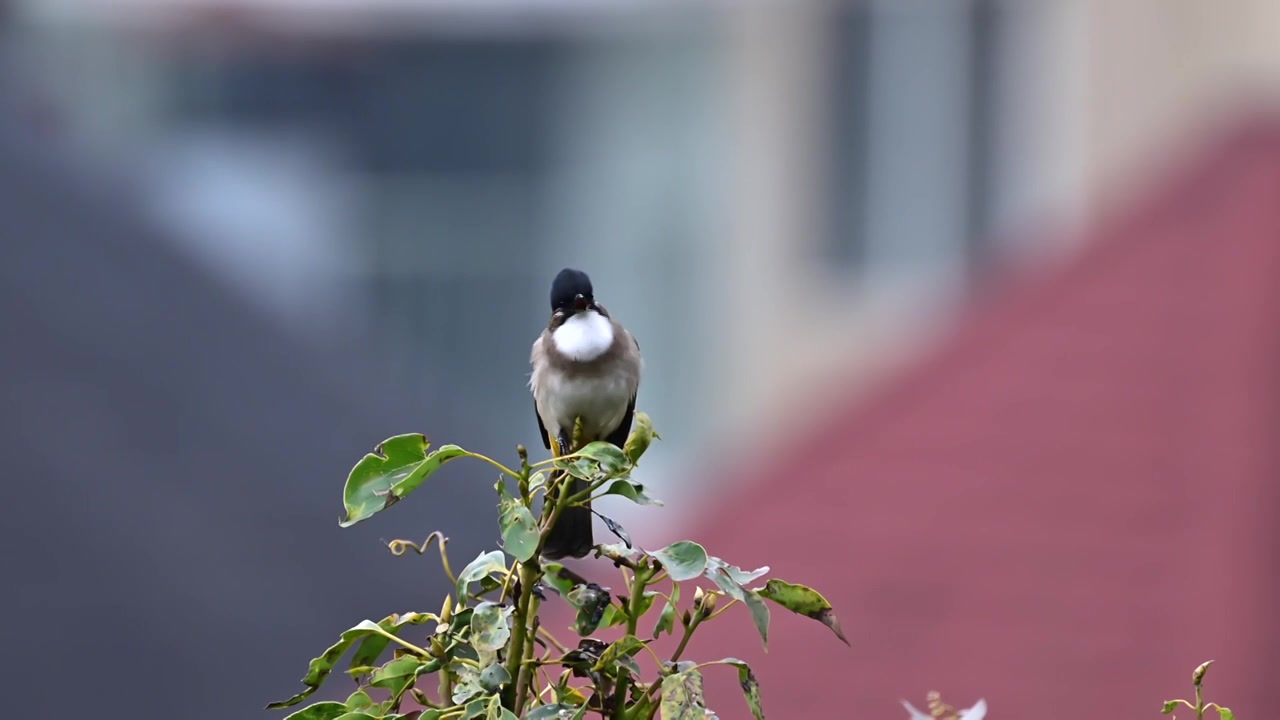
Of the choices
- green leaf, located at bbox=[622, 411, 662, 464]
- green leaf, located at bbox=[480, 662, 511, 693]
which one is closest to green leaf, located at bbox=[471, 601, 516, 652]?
green leaf, located at bbox=[480, 662, 511, 693]

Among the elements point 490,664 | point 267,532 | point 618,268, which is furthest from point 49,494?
point 618,268

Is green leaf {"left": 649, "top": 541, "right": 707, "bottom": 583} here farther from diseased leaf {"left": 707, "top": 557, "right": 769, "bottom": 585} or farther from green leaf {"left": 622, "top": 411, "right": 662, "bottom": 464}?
green leaf {"left": 622, "top": 411, "right": 662, "bottom": 464}

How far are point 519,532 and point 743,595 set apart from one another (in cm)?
20

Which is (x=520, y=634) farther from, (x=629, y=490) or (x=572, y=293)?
(x=572, y=293)

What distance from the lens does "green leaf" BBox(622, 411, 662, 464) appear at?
1.74 m

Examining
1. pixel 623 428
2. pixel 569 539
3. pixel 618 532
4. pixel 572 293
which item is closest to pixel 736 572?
pixel 618 532

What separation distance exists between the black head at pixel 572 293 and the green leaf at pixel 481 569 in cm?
117

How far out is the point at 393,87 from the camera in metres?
15.0

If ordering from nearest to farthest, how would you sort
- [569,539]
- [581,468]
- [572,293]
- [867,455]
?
[581,468]
[569,539]
[572,293]
[867,455]

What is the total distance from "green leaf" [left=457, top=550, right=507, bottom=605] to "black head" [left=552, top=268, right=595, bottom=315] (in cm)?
117

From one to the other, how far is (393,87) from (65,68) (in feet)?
10.1

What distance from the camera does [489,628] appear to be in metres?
1.51

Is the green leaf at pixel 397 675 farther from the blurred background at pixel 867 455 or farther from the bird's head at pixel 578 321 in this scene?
the blurred background at pixel 867 455

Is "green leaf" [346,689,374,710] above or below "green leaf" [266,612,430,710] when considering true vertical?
below
